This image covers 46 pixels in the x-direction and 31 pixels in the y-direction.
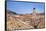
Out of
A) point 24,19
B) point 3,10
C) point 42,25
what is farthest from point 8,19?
point 42,25

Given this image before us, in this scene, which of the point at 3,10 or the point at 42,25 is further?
the point at 42,25

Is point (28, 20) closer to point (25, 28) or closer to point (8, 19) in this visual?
point (25, 28)

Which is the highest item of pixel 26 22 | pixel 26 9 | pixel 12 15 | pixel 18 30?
pixel 26 9

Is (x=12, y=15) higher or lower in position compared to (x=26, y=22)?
higher

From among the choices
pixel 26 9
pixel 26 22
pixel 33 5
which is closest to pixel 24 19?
pixel 26 22

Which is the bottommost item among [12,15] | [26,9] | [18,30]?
[18,30]

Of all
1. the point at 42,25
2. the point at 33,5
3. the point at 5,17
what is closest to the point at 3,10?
the point at 5,17

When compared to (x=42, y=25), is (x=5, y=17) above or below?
above

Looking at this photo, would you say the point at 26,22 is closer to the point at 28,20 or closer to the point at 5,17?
the point at 28,20
